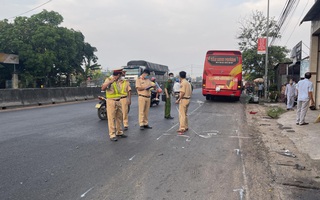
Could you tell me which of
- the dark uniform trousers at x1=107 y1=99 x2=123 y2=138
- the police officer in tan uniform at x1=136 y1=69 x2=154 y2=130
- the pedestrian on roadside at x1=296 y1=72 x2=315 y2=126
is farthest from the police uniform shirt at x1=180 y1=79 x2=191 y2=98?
the pedestrian on roadside at x1=296 y1=72 x2=315 y2=126

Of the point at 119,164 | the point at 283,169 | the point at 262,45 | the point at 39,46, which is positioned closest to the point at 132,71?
the point at 39,46

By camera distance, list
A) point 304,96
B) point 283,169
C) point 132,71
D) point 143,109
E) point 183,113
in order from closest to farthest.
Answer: point 283,169 → point 183,113 → point 143,109 → point 304,96 → point 132,71

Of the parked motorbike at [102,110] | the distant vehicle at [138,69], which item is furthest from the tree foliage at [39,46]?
the parked motorbike at [102,110]

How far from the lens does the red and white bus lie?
2092 cm

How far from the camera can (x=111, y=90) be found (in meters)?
8.08

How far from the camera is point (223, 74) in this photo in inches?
A: 829

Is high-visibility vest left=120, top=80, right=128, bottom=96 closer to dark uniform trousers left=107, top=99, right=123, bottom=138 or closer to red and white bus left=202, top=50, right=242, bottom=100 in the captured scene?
dark uniform trousers left=107, top=99, right=123, bottom=138

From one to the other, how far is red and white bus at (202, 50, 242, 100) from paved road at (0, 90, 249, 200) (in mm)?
11523

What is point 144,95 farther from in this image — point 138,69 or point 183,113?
point 138,69

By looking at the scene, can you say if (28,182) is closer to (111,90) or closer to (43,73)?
(111,90)

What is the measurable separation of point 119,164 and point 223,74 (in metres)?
16.3

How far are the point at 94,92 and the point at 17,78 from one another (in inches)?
652

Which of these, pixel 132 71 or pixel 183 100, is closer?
pixel 183 100

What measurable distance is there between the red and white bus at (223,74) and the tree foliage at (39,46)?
940 inches
